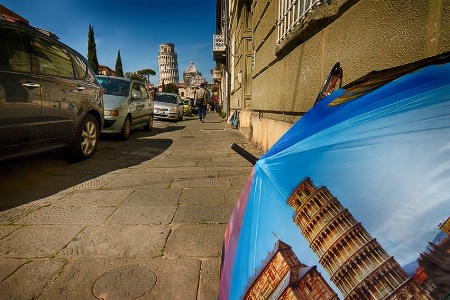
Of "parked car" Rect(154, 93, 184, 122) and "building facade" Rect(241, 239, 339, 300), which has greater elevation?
"parked car" Rect(154, 93, 184, 122)

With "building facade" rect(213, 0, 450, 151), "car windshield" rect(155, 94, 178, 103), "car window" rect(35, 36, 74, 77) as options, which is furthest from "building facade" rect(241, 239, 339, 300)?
"car windshield" rect(155, 94, 178, 103)

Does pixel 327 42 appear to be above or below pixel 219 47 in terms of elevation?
below

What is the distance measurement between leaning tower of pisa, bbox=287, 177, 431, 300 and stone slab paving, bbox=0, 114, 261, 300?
1.05 metres

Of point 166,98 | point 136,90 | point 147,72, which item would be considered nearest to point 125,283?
point 136,90

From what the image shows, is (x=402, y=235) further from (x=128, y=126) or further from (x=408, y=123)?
(x=128, y=126)

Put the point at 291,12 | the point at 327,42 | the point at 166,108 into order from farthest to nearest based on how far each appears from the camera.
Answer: the point at 166,108
the point at 291,12
the point at 327,42

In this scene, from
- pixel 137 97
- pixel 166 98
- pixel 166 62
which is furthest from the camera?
pixel 166 62

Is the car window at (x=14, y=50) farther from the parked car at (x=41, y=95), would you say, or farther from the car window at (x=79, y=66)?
the car window at (x=79, y=66)

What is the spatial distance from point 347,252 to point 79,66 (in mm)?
5132

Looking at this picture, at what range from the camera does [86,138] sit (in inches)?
184

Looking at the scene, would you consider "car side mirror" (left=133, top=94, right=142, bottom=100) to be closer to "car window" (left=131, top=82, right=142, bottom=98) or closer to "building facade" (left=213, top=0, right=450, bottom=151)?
"car window" (left=131, top=82, right=142, bottom=98)

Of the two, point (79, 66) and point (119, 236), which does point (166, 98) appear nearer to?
point (79, 66)

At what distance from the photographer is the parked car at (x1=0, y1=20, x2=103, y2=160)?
2957mm

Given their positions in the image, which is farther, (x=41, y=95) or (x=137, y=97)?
(x=137, y=97)
